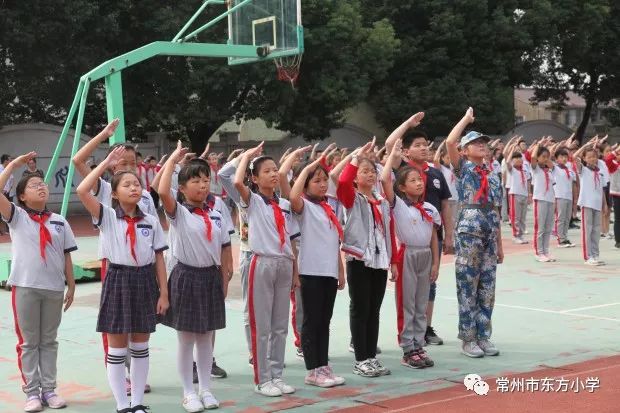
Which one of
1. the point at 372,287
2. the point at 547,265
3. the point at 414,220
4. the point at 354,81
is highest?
the point at 354,81

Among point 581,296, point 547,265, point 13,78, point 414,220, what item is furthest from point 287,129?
point 414,220

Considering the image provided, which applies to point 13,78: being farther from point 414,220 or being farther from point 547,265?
point 414,220

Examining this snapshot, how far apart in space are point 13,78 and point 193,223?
1795 cm

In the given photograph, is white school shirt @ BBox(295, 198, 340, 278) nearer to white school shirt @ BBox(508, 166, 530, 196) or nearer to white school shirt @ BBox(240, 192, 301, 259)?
white school shirt @ BBox(240, 192, 301, 259)

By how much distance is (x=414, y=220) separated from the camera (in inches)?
284

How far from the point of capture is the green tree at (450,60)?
101 ft

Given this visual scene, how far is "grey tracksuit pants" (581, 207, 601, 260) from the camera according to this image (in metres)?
13.1

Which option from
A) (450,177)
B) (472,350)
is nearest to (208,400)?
(472,350)

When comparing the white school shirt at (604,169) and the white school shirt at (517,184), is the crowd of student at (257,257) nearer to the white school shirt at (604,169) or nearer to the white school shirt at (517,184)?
the white school shirt at (604,169)

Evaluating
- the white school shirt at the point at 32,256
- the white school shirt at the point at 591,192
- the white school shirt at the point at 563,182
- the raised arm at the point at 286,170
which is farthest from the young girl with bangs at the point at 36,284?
the white school shirt at the point at 563,182

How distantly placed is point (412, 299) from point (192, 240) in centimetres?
198

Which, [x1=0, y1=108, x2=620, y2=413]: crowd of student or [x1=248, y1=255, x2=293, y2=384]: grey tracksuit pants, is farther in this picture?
[x1=248, y1=255, x2=293, y2=384]: grey tracksuit pants

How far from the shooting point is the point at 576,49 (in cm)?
3509

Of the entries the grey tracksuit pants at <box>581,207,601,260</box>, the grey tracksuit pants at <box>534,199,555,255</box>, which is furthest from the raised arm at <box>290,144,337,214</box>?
the grey tracksuit pants at <box>534,199,555,255</box>
